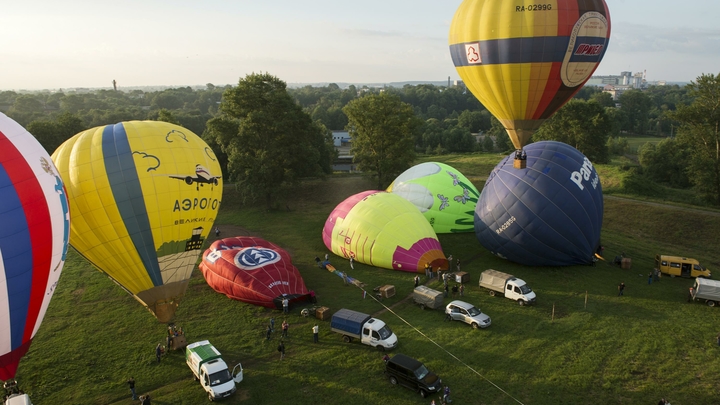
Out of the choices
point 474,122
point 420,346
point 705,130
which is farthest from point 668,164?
point 474,122

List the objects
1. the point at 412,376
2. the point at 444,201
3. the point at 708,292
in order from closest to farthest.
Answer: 1. the point at 412,376
2. the point at 708,292
3. the point at 444,201

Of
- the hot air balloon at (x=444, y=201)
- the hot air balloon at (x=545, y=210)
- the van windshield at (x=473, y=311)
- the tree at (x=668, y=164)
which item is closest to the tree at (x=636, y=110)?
the tree at (x=668, y=164)

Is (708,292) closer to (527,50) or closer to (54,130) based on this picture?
(527,50)

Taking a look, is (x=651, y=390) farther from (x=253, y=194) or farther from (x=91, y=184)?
(x=253, y=194)

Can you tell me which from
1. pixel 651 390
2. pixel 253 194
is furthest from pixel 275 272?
pixel 253 194

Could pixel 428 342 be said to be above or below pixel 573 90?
below

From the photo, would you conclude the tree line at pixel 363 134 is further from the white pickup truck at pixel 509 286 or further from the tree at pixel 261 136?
the white pickup truck at pixel 509 286
